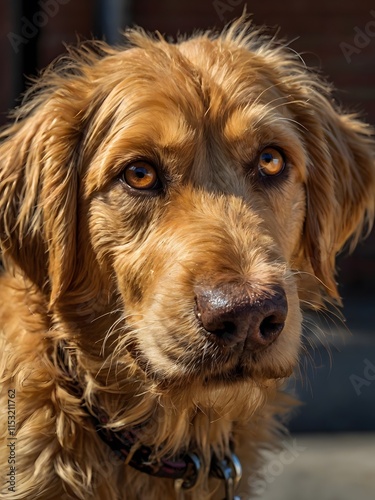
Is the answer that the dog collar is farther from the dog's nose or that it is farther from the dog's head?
the dog's nose

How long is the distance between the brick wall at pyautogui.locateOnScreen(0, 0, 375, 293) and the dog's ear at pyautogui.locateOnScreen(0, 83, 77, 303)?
468 cm

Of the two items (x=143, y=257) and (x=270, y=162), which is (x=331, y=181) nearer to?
(x=270, y=162)

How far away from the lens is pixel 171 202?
3762 millimetres

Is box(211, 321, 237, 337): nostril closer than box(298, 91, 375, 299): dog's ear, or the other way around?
box(211, 321, 237, 337): nostril

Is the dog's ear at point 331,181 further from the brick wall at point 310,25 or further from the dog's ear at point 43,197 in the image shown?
the brick wall at point 310,25

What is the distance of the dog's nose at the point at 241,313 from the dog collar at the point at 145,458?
2.70ft

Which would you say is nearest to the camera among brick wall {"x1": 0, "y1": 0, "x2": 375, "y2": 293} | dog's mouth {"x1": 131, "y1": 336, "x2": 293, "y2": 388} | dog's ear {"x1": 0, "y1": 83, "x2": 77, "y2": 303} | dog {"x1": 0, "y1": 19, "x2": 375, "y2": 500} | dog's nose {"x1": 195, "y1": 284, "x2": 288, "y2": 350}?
dog's nose {"x1": 195, "y1": 284, "x2": 288, "y2": 350}

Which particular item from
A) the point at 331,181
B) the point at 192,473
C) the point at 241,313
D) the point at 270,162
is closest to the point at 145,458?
the point at 192,473

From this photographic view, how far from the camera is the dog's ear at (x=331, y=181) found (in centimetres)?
429

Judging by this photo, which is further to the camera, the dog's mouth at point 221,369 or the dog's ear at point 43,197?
the dog's ear at point 43,197

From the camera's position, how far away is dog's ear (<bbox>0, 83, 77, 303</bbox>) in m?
3.90

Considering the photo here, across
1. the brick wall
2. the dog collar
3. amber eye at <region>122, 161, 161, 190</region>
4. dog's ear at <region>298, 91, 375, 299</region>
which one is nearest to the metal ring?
the dog collar

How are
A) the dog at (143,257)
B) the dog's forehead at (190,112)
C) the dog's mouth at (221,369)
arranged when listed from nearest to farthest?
the dog's mouth at (221,369) < the dog at (143,257) < the dog's forehead at (190,112)

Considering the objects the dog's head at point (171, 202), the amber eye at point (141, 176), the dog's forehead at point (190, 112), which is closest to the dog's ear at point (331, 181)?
the dog's head at point (171, 202)
